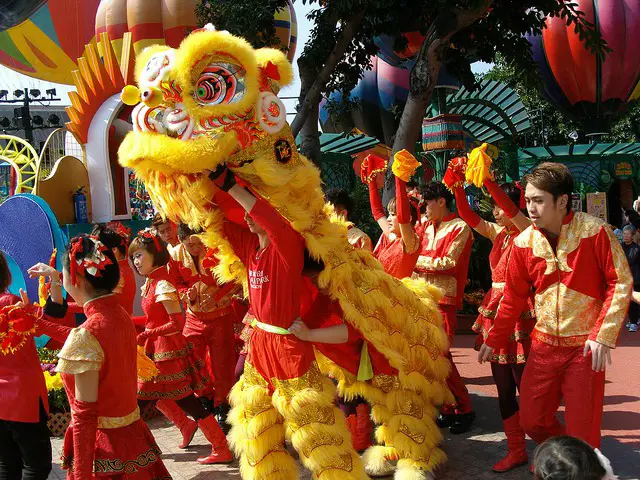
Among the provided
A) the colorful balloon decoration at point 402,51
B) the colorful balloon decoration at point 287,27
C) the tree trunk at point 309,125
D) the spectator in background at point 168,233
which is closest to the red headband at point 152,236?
the spectator in background at point 168,233

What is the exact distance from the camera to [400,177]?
4723mm

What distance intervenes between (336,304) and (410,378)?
0.63 m

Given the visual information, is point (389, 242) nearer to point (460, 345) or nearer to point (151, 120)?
point (151, 120)

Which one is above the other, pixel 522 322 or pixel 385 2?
pixel 385 2

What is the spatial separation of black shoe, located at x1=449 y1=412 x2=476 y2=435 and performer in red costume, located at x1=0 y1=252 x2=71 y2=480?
2872 mm

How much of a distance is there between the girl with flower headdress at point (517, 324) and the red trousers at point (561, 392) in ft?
2.15

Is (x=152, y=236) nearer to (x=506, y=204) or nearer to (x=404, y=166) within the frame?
(x=404, y=166)

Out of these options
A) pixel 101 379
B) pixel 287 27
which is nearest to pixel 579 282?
pixel 101 379

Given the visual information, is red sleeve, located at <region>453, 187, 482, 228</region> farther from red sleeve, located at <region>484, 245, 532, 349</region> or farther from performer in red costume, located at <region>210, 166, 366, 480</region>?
performer in red costume, located at <region>210, 166, 366, 480</region>

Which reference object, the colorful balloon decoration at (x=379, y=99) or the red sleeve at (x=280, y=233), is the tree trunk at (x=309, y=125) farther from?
the colorful balloon decoration at (x=379, y=99)

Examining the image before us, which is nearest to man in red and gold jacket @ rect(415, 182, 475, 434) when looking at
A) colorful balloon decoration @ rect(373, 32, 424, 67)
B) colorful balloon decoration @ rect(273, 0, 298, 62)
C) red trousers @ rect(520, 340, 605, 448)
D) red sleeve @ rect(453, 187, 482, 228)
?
red sleeve @ rect(453, 187, 482, 228)

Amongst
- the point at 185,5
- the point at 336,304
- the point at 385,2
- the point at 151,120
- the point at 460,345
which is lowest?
the point at 460,345

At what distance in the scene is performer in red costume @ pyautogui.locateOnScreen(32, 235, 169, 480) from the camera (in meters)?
3.13

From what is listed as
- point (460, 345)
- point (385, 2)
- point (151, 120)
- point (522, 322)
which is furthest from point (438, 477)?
point (385, 2)
